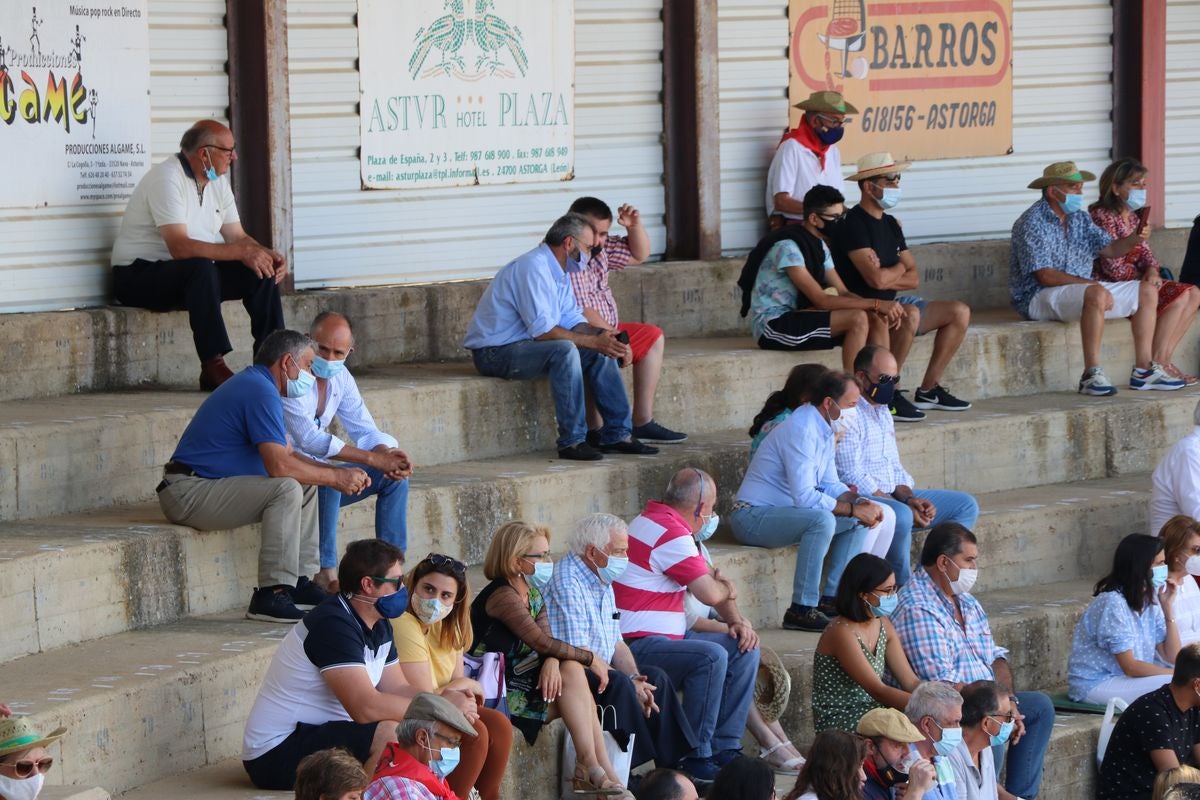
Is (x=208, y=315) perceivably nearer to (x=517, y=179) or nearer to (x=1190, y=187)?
(x=517, y=179)

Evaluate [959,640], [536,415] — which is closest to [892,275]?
A: [536,415]

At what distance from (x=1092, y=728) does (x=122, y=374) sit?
4.42 metres

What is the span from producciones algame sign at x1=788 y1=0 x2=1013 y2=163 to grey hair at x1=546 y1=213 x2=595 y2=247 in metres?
3.00

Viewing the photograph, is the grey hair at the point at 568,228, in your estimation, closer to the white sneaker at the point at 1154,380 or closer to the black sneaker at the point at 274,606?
the black sneaker at the point at 274,606

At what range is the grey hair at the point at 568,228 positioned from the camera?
955 cm

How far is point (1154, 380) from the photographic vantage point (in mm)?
11852

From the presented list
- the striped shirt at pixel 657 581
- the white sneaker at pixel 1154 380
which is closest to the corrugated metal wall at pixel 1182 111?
the white sneaker at pixel 1154 380

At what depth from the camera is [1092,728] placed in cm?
859

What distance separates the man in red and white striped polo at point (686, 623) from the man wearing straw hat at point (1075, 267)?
4.31 m

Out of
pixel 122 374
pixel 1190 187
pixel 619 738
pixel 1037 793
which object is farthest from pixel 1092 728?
pixel 1190 187

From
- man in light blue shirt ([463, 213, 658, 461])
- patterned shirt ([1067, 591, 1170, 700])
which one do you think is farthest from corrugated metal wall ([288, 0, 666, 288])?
patterned shirt ([1067, 591, 1170, 700])

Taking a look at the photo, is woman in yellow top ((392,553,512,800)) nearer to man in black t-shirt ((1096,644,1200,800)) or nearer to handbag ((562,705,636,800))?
handbag ((562,705,636,800))

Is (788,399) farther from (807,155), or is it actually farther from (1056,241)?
(1056,241)

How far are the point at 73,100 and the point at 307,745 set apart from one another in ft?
13.3
